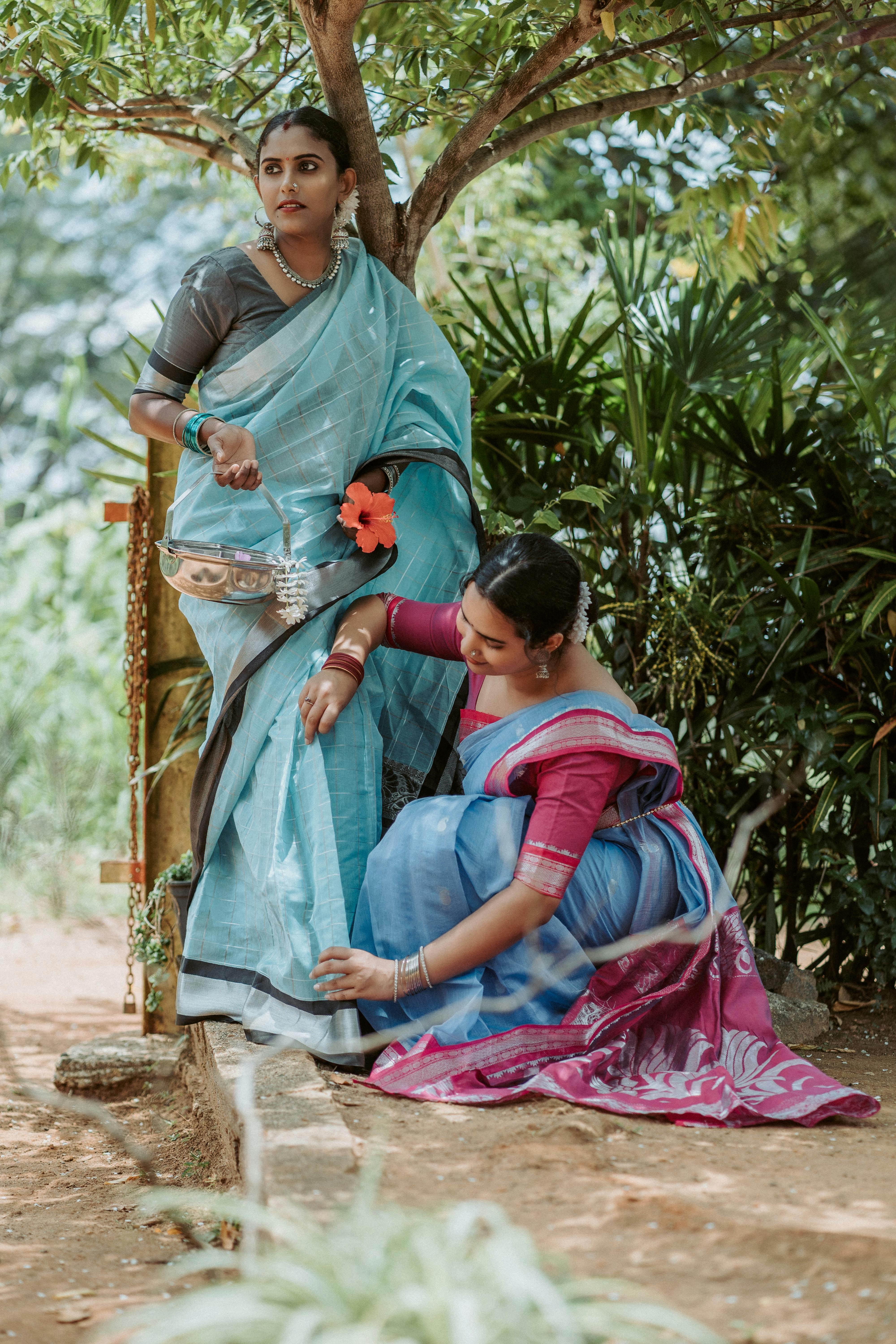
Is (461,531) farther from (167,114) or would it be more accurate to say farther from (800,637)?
(167,114)

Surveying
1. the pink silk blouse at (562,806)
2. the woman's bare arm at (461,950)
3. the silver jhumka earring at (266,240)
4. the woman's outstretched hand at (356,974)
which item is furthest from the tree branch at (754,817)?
the silver jhumka earring at (266,240)

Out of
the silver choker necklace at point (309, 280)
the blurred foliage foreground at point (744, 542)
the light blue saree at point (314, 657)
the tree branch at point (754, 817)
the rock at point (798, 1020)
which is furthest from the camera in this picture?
the blurred foliage foreground at point (744, 542)

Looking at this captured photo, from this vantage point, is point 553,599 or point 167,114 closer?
point 553,599

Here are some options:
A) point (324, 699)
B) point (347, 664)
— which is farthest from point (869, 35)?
point (324, 699)

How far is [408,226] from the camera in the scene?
10.7 feet

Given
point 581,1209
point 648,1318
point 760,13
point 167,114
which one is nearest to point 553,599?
point 581,1209

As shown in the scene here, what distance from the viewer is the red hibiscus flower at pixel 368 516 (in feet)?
9.35

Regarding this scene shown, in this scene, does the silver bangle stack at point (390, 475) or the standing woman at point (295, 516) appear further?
the silver bangle stack at point (390, 475)

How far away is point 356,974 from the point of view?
242 cm

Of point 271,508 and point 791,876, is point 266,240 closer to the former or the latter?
point 271,508

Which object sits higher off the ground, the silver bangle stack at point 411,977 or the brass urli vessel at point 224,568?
the brass urli vessel at point 224,568

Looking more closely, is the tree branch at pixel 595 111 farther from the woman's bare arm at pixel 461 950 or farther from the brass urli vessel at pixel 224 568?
the woman's bare arm at pixel 461 950

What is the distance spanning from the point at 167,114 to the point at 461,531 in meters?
1.72

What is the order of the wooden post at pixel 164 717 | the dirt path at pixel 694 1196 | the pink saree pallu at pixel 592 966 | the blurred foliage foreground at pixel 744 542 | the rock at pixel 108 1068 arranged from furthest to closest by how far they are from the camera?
1. the wooden post at pixel 164 717
2. the blurred foliage foreground at pixel 744 542
3. the rock at pixel 108 1068
4. the pink saree pallu at pixel 592 966
5. the dirt path at pixel 694 1196
